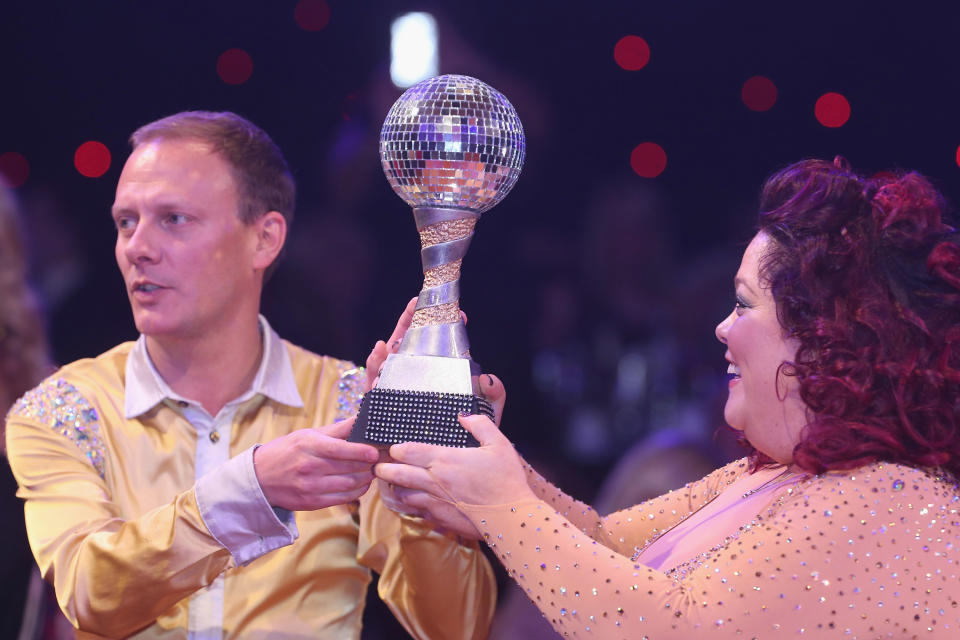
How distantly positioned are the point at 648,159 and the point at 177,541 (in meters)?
2.04

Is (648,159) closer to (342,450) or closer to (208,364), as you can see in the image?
(208,364)

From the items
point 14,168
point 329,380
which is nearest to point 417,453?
point 329,380

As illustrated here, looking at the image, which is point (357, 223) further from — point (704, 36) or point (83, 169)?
point (704, 36)

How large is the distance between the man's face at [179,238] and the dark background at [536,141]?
3.29 feet

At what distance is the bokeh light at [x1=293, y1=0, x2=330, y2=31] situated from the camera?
3.13m

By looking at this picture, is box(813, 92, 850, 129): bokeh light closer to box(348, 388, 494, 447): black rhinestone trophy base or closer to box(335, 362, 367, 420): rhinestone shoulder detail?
box(335, 362, 367, 420): rhinestone shoulder detail

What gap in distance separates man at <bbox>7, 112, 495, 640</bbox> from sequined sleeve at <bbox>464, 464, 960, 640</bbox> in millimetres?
435

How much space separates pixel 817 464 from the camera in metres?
1.43

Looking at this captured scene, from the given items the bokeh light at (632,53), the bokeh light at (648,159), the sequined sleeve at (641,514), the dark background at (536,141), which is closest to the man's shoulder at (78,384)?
the sequined sleeve at (641,514)

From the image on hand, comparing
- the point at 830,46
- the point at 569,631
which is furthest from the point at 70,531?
the point at 830,46

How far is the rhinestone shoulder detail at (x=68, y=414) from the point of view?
6.51 feet

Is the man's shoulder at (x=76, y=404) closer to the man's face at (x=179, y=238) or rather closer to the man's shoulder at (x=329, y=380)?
the man's face at (x=179, y=238)

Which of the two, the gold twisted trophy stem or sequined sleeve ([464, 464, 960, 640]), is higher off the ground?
the gold twisted trophy stem

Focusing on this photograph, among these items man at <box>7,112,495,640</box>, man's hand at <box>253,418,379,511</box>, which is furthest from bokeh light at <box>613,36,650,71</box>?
man's hand at <box>253,418,379,511</box>
